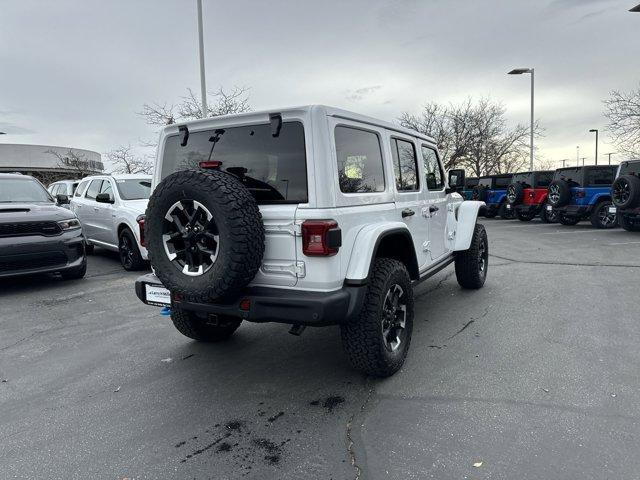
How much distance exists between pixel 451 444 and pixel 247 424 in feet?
4.13

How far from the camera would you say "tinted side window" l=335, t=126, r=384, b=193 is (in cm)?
323

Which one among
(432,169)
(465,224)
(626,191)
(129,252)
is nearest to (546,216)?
(626,191)

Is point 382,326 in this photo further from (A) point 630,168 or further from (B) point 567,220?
(B) point 567,220

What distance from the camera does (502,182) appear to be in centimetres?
1833

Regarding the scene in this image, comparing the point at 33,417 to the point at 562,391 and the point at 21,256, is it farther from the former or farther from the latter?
the point at 21,256

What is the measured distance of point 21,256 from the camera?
653 cm

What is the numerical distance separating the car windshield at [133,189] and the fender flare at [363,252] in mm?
6527

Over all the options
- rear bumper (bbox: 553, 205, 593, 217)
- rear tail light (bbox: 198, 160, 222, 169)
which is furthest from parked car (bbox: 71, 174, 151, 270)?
rear bumper (bbox: 553, 205, 593, 217)

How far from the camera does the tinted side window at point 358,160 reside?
3232 mm

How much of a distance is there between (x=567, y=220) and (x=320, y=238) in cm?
1384

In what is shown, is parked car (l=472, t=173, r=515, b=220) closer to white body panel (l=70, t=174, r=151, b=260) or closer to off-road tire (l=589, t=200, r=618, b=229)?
off-road tire (l=589, t=200, r=618, b=229)

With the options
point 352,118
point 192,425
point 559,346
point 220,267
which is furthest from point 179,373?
point 559,346

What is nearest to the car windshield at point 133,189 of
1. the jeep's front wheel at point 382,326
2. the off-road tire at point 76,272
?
the off-road tire at point 76,272

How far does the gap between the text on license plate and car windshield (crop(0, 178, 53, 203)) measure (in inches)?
201
